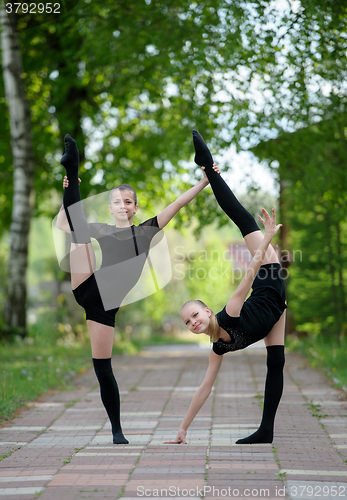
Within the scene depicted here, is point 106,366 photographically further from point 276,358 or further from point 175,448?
point 276,358

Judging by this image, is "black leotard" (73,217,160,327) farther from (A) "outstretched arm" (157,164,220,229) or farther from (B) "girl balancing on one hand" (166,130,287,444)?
(B) "girl balancing on one hand" (166,130,287,444)

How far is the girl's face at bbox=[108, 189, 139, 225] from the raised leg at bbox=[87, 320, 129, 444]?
0.85 meters

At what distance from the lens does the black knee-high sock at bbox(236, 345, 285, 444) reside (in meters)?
4.52

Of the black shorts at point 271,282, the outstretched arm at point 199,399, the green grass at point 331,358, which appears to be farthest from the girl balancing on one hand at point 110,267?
the green grass at point 331,358

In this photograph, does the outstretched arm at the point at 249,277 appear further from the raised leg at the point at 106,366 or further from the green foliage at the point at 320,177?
the green foliage at the point at 320,177

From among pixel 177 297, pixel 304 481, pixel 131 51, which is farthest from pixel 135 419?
pixel 177 297

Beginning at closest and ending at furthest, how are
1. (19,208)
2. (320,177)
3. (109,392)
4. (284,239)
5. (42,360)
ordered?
(109,392), (42,360), (320,177), (19,208), (284,239)

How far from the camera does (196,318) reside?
415 centimetres

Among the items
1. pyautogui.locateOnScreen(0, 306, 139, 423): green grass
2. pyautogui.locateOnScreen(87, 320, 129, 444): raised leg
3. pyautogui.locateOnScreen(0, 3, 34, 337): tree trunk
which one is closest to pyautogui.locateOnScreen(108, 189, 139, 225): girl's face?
pyautogui.locateOnScreen(87, 320, 129, 444): raised leg

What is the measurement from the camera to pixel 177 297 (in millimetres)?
28500

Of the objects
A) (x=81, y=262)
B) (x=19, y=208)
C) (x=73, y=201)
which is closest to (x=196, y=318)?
(x=81, y=262)

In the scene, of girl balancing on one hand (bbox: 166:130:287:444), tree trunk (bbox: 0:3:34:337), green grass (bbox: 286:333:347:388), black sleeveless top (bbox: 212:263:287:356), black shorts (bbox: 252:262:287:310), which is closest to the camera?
girl balancing on one hand (bbox: 166:130:287:444)

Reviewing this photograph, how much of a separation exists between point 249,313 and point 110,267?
3.77 ft

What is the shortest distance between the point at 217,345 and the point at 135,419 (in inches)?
70.1
